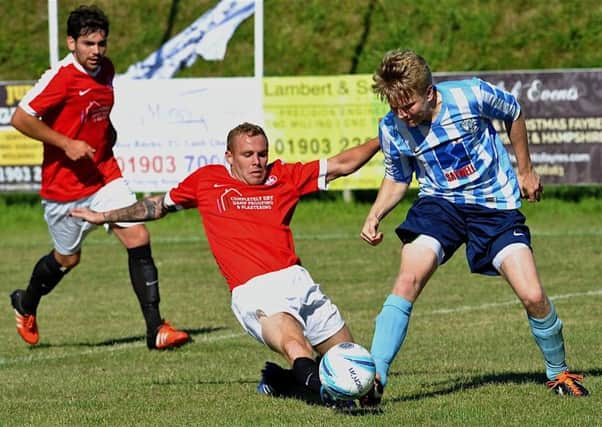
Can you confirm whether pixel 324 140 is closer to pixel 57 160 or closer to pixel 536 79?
pixel 536 79

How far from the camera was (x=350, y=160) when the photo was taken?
7223 mm

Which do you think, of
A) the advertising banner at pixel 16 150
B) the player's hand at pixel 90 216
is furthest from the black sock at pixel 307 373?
the advertising banner at pixel 16 150

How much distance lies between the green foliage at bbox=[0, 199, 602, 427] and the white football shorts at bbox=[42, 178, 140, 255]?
74 cm

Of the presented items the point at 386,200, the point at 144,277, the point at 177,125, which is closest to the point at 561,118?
the point at 177,125

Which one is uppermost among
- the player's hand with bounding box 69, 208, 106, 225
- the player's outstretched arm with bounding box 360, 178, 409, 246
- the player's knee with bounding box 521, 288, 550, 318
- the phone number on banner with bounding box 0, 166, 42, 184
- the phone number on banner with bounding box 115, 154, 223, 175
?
the player's outstretched arm with bounding box 360, 178, 409, 246


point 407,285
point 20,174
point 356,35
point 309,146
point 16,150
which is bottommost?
point 20,174

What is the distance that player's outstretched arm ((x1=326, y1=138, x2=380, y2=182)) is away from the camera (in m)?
7.17

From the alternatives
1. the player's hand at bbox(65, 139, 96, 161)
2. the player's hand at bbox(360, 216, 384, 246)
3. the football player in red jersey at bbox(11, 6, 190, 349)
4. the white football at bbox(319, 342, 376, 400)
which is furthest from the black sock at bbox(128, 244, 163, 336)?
the white football at bbox(319, 342, 376, 400)

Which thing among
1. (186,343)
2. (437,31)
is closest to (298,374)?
(186,343)

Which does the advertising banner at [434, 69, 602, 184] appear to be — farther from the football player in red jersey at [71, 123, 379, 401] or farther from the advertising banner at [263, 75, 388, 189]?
the football player in red jersey at [71, 123, 379, 401]

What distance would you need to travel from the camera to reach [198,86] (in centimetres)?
1698

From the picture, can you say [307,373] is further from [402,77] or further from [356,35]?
[356,35]

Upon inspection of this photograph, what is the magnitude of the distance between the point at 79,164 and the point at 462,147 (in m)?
3.57

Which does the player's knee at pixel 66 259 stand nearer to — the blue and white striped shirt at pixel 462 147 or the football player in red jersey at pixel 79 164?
the football player in red jersey at pixel 79 164
